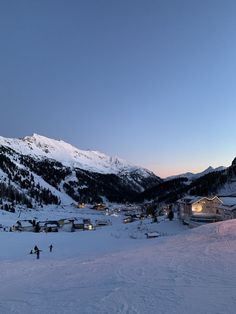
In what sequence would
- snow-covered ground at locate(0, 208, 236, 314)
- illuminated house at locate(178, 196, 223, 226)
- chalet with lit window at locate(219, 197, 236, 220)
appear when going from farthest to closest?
illuminated house at locate(178, 196, 223, 226)
chalet with lit window at locate(219, 197, 236, 220)
snow-covered ground at locate(0, 208, 236, 314)

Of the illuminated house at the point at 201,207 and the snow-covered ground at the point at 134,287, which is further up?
the illuminated house at the point at 201,207

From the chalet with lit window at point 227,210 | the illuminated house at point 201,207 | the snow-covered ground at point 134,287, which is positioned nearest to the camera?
the snow-covered ground at point 134,287

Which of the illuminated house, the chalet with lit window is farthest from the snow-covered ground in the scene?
the illuminated house

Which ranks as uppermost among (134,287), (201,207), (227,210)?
(201,207)

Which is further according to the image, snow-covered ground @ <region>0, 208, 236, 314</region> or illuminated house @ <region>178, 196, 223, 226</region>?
illuminated house @ <region>178, 196, 223, 226</region>

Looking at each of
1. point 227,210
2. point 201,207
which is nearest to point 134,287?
point 227,210

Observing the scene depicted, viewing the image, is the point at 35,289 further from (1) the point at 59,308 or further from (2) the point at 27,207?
(2) the point at 27,207

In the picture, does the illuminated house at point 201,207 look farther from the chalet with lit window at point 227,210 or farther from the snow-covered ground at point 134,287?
the snow-covered ground at point 134,287

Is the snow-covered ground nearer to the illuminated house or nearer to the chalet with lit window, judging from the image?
the chalet with lit window

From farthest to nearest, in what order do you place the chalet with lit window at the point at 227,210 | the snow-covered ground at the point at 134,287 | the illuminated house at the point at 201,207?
the illuminated house at the point at 201,207
the chalet with lit window at the point at 227,210
the snow-covered ground at the point at 134,287

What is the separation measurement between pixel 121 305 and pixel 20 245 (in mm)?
52301

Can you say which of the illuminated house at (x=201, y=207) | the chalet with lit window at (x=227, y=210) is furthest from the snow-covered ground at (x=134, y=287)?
the illuminated house at (x=201, y=207)

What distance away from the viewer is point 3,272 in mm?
30906

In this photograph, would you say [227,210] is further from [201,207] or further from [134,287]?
[134,287]
